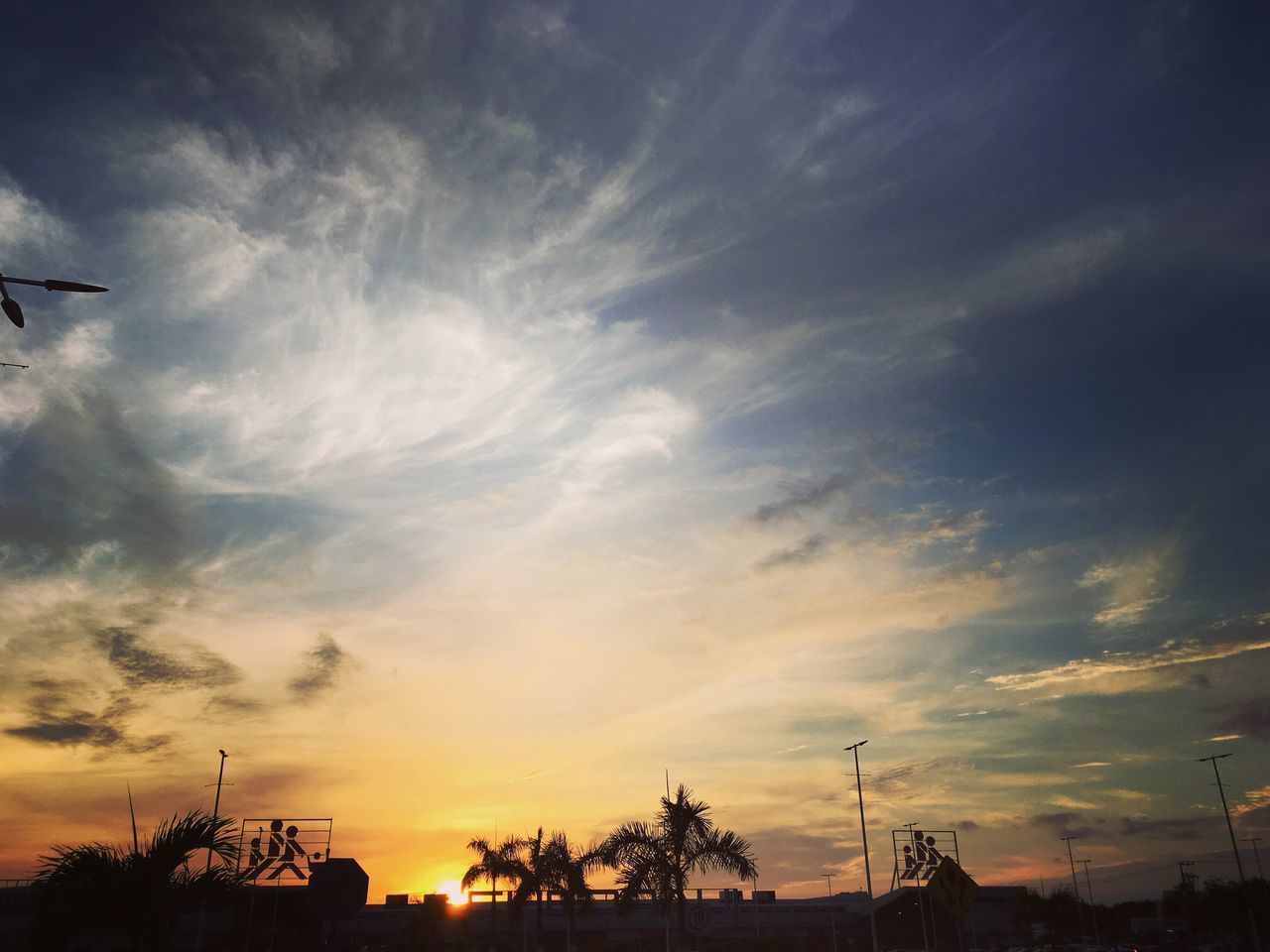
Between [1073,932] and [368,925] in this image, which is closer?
[368,925]

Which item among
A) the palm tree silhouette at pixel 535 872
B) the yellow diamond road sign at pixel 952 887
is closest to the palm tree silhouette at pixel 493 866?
the palm tree silhouette at pixel 535 872

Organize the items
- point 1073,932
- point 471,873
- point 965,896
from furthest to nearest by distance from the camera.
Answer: point 1073,932 < point 471,873 < point 965,896

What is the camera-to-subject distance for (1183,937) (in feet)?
405

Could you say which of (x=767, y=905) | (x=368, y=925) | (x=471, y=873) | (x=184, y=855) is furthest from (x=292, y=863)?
(x=767, y=905)

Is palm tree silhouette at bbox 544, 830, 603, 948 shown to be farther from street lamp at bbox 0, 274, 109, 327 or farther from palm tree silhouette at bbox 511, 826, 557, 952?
street lamp at bbox 0, 274, 109, 327

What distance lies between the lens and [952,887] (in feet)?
66.1

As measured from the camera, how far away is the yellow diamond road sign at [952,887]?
64.9ft

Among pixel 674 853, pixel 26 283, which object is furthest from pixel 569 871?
pixel 26 283

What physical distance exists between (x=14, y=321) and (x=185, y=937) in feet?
228

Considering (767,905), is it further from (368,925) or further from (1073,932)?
(1073,932)

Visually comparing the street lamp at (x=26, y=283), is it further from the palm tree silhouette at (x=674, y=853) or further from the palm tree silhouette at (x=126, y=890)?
the palm tree silhouette at (x=674, y=853)

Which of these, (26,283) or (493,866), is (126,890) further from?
(493,866)

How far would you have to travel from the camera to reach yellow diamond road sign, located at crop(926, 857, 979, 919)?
19.8 m

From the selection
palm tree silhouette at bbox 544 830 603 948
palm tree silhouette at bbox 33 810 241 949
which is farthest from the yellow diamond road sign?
palm tree silhouette at bbox 544 830 603 948
